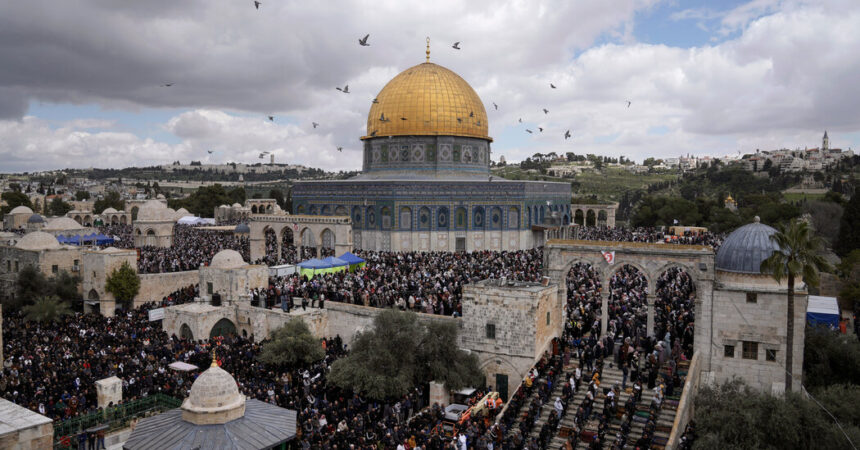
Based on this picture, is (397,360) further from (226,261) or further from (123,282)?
(123,282)

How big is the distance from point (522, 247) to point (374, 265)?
1166 centimetres

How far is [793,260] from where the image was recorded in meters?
14.0

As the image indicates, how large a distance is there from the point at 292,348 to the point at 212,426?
895 cm

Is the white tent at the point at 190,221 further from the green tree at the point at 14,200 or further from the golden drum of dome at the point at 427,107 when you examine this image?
the golden drum of dome at the point at 427,107

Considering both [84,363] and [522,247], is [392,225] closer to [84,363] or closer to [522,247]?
[522,247]

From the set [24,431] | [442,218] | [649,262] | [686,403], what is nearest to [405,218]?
[442,218]

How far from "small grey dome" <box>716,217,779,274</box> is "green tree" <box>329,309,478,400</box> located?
7795mm

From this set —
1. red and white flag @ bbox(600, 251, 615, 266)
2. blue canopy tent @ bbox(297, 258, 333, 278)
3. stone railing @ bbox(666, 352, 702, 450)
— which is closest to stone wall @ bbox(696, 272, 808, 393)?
stone railing @ bbox(666, 352, 702, 450)

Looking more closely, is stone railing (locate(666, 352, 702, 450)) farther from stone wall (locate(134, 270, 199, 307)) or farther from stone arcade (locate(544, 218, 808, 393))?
stone wall (locate(134, 270, 199, 307))

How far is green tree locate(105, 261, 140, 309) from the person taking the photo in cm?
2598

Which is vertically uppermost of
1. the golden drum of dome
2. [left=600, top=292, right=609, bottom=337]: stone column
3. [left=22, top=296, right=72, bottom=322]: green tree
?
the golden drum of dome

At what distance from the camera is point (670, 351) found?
16.1 meters

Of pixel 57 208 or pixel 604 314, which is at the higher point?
pixel 57 208

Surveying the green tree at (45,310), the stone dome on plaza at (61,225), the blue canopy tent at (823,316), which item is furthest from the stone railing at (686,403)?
the stone dome on plaza at (61,225)
